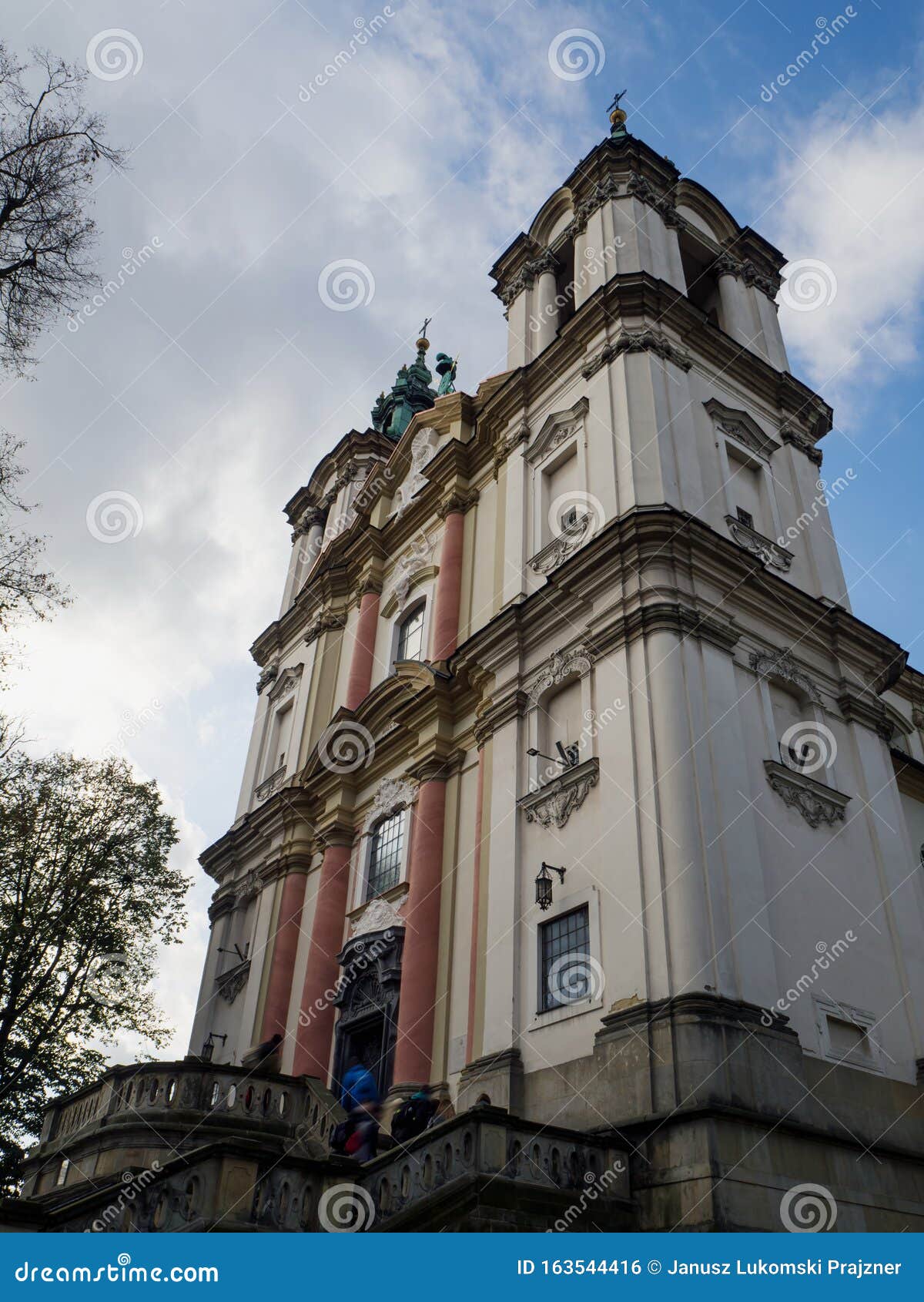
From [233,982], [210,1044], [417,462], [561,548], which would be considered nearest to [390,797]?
[561,548]

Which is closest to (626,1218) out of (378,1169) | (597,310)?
(378,1169)

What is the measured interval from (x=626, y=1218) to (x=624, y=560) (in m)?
8.56

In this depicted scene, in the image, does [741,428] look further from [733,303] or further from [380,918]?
[380,918]

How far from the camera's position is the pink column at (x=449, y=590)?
1988cm

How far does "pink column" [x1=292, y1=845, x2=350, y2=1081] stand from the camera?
58.3 feet

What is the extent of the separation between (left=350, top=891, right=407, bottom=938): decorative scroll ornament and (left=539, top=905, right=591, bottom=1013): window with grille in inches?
168

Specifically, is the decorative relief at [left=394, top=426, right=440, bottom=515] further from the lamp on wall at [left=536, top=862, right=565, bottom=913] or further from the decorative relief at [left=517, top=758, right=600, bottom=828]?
the lamp on wall at [left=536, top=862, right=565, bottom=913]

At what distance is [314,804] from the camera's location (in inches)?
864

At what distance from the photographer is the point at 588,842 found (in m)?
13.6

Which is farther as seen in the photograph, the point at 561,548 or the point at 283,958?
the point at 283,958

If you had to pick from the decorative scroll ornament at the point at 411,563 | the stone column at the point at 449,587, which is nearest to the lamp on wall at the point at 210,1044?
the stone column at the point at 449,587

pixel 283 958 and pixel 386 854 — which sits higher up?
pixel 386 854

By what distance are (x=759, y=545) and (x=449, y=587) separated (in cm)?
621

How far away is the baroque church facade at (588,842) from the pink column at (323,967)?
0.06 meters
